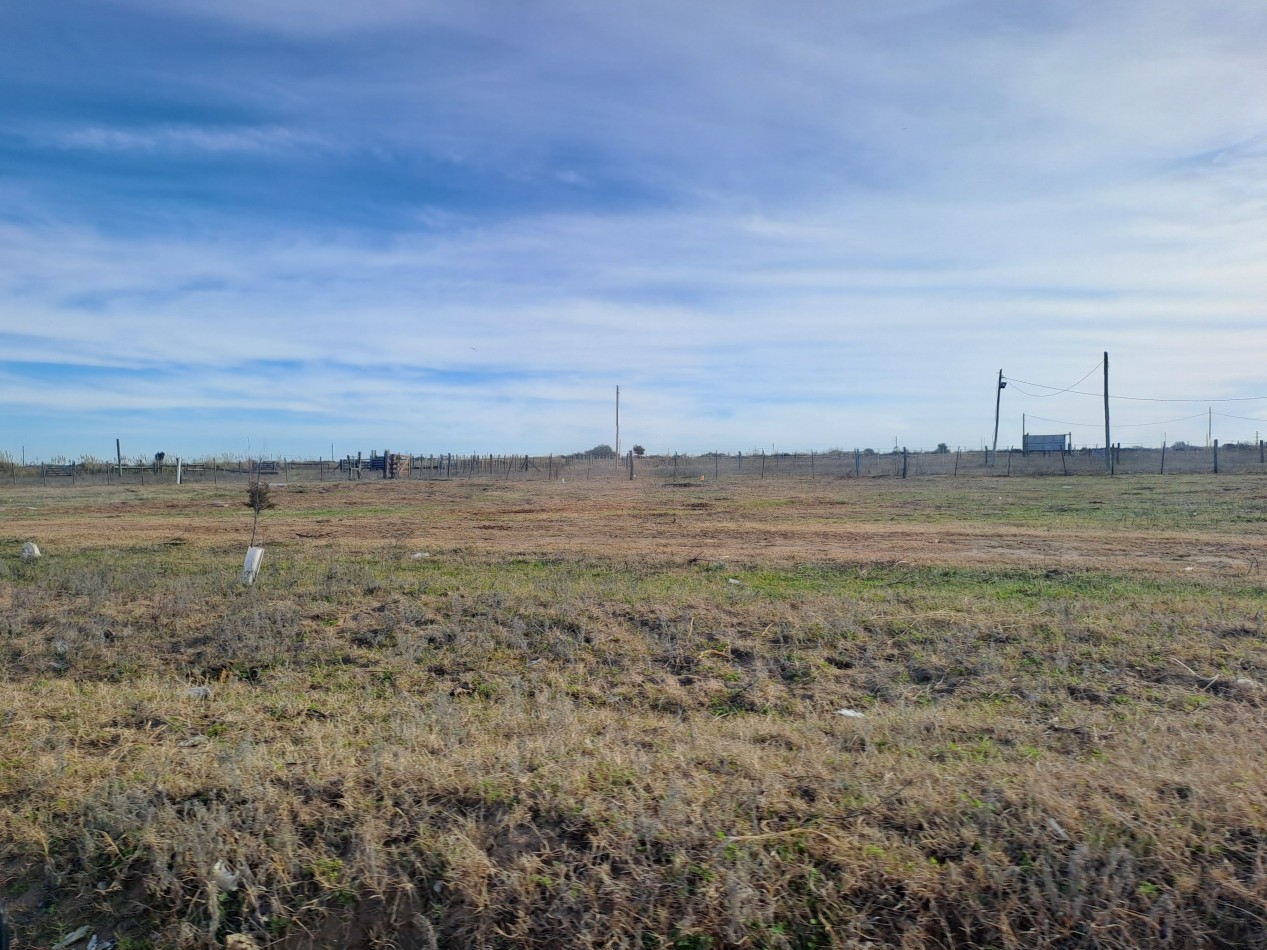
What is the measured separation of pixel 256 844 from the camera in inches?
149

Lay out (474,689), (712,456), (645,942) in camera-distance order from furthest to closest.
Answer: (712,456) → (474,689) → (645,942)

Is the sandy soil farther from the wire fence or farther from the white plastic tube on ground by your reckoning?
the wire fence

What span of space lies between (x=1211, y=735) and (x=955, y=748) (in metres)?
1.60

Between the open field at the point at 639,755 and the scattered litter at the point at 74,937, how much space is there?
0.03m

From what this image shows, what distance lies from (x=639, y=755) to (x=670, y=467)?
53075mm

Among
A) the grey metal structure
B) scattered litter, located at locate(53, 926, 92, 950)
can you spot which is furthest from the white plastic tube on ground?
the grey metal structure

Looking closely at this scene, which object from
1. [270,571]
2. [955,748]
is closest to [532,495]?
[270,571]

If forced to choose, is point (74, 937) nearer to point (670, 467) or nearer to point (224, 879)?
point (224, 879)

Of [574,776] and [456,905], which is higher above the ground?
[574,776]

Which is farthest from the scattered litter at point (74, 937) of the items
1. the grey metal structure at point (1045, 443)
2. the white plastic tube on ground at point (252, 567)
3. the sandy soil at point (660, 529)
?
the grey metal structure at point (1045, 443)

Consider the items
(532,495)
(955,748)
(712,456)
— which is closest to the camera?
(955,748)

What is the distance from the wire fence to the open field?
35.6 m

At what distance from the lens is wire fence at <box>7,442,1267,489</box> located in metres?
47.5

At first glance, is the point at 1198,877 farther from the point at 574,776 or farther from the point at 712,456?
the point at 712,456
